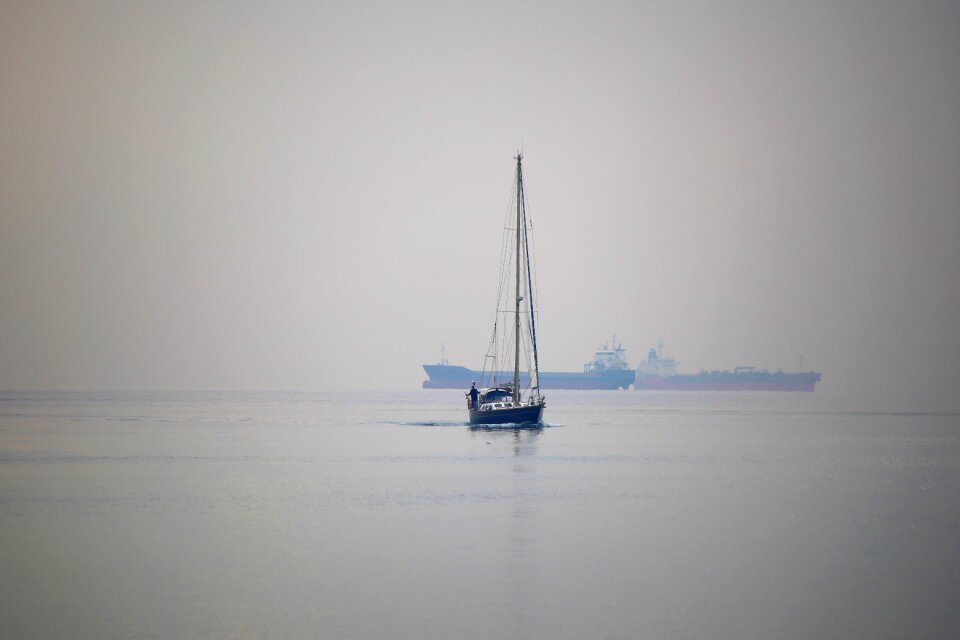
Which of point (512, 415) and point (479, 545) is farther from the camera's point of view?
point (512, 415)

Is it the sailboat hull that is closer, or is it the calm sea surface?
the calm sea surface

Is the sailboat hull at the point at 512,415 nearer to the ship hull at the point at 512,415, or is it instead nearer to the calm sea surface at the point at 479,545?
the ship hull at the point at 512,415

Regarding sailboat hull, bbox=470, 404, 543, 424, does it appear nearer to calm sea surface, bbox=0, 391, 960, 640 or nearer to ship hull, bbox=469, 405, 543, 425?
ship hull, bbox=469, 405, 543, 425

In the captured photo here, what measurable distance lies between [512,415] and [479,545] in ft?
130

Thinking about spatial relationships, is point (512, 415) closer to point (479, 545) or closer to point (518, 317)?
point (518, 317)

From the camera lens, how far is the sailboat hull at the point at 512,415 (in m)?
67.7

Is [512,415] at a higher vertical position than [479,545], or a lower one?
higher

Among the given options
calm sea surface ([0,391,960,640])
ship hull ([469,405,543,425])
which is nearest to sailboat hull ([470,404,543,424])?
ship hull ([469,405,543,425])

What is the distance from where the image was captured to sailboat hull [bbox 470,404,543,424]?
2665 inches

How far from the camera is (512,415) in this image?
2677 inches

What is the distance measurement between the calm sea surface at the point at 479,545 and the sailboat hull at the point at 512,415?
9.19 meters

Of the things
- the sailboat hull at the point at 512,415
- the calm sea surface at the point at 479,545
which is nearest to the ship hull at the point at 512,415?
the sailboat hull at the point at 512,415

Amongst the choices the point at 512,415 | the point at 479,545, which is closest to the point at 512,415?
the point at 512,415

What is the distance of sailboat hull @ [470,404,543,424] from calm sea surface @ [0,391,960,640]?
919 centimetres
